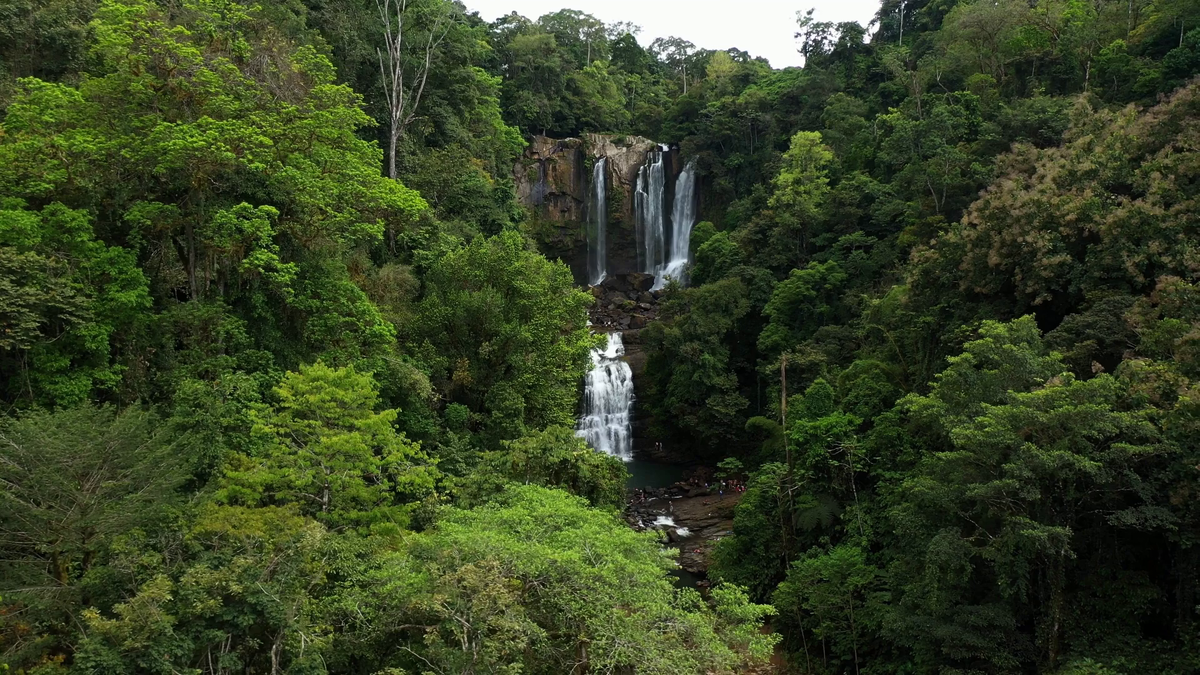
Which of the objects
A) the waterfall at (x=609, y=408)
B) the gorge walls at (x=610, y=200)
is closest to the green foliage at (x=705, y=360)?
the waterfall at (x=609, y=408)

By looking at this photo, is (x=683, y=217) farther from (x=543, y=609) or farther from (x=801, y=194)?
(x=543, y=609)

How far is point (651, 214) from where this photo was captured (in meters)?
42.3

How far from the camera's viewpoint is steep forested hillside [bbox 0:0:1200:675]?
8.02 m

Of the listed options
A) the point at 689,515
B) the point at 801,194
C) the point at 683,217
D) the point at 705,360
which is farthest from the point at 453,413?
the point at 683,217

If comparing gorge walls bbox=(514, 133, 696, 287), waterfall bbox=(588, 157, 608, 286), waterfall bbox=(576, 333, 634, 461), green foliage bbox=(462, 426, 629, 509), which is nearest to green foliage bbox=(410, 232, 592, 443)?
green foliage bbox=(462, 426, 629, 509)

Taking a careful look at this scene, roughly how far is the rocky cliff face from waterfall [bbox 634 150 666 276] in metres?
0.54

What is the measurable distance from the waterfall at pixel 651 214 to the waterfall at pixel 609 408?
1165 centimetres

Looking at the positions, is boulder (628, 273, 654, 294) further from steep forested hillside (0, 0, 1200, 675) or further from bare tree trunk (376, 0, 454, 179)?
bare tree trunk (376, 0, 454, 179)

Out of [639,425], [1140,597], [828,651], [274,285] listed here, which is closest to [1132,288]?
[1140,597]

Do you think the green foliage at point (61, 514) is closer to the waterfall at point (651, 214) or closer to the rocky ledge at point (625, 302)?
the rocky ledge at point (625, 302)

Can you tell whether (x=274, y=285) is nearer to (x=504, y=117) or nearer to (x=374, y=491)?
(x=374, y=491)

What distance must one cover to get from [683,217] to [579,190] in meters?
6.65

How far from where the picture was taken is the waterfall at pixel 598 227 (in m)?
42.6

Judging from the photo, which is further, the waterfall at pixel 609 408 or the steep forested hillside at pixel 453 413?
the waterfall at pixel 609 408
